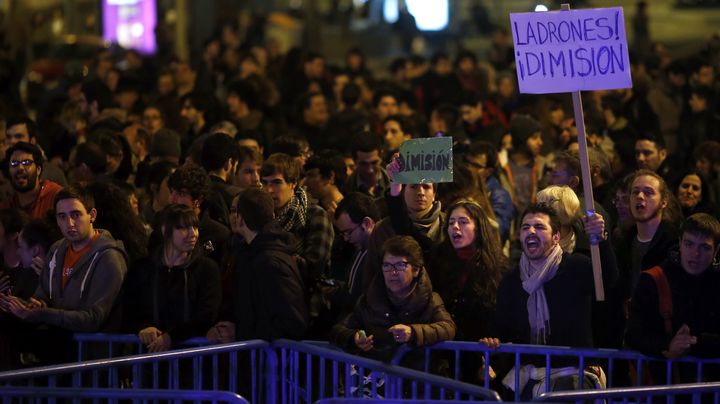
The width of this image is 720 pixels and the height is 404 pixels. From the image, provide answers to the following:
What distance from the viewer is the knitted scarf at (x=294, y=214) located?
10.2 metres

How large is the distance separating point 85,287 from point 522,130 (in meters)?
6.14

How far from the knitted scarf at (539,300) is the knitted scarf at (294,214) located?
2060 mm

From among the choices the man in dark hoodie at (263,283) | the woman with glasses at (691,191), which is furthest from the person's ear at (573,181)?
the man in dark hoodie at (263,283)

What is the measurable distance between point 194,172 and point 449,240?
1.96 metres

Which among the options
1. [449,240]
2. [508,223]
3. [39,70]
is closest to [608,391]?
[449,240]

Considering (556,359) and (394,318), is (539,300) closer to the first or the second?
(556,359)

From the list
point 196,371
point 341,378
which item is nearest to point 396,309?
point 341,378

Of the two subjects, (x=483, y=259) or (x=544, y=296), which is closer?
(x=544, y=296)

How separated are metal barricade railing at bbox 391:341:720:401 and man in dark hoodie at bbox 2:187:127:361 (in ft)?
6.29

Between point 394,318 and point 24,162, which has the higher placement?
point 24,162

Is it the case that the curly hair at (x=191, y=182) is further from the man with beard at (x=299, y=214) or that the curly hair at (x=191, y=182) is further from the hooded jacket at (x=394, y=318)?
the hooded jacket at (x=394, y=318)

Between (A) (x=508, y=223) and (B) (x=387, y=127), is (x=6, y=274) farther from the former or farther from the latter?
(B) (x=387, y=127)

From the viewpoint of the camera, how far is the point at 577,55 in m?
9.30

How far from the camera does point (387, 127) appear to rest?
15141 millimetres
